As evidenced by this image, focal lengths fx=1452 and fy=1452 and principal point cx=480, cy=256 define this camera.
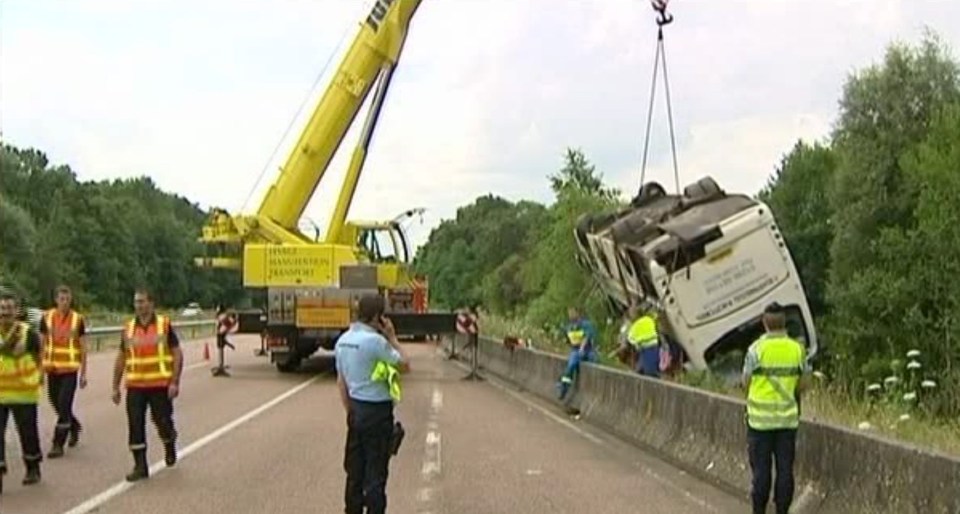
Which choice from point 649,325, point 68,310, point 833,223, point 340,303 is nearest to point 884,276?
point 833,223

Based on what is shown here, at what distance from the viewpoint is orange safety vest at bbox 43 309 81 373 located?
1477 centimetres

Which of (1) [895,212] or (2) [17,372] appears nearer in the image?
(2) [17,372]

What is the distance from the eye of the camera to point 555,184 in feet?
194

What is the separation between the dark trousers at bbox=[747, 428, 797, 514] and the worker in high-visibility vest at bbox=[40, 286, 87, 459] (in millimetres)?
7228

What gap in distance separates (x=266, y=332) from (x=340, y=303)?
1.82 m

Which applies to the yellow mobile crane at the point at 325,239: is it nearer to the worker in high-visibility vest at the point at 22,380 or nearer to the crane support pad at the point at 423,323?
the crane support pad at the point at 423,323

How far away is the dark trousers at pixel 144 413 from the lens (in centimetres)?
1286

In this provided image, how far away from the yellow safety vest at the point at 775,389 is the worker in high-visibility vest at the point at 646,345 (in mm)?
9105

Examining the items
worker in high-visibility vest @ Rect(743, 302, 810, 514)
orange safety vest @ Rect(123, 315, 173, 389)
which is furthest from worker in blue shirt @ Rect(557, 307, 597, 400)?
worker in high-visibility vest @ Rect(743, 302, 810, 514)

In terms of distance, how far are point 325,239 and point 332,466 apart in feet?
58.3

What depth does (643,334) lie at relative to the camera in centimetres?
2003

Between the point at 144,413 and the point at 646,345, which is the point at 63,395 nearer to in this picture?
the point at 144,413

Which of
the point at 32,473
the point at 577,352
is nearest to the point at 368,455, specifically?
the point at 32,473

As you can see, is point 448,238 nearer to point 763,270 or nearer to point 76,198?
point 76,198
